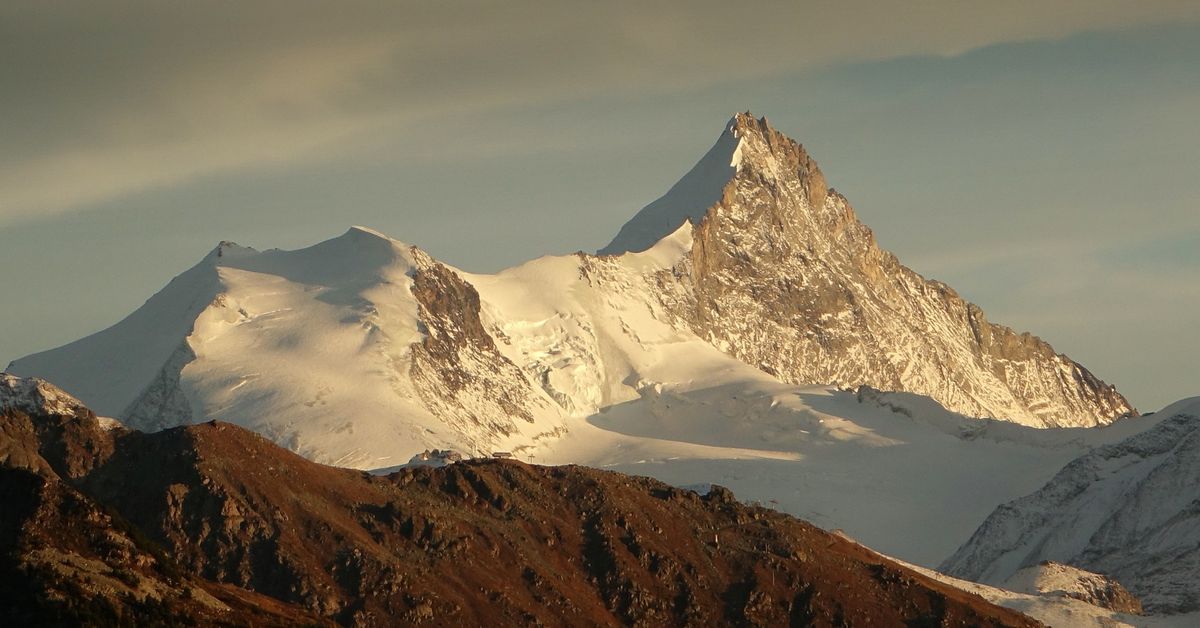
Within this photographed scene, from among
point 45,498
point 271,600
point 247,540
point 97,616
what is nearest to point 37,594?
point 97,616

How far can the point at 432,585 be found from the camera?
650 feet

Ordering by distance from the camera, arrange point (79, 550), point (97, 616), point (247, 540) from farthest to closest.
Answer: point (247, 540) → point (79, 550) → point (97, 616)

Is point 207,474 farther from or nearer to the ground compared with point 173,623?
farther from the ground

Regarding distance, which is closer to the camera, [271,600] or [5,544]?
[5,544]

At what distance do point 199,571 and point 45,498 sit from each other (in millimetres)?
24945

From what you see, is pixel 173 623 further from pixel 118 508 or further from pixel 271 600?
pixel 118 508

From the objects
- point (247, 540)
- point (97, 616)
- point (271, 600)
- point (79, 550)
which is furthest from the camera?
point (247, 540)

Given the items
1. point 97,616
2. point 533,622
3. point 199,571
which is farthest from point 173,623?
point 533,622

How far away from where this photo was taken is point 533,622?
655ft

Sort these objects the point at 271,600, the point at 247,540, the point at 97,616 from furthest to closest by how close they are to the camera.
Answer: the point at 247,540, the point at 271,600, the point at 97,616

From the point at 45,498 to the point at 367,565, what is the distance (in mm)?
33916

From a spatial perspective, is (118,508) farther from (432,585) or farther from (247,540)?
(432,585)

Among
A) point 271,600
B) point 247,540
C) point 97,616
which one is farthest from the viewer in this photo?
point 247,540

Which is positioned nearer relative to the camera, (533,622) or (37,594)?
(37,594)
